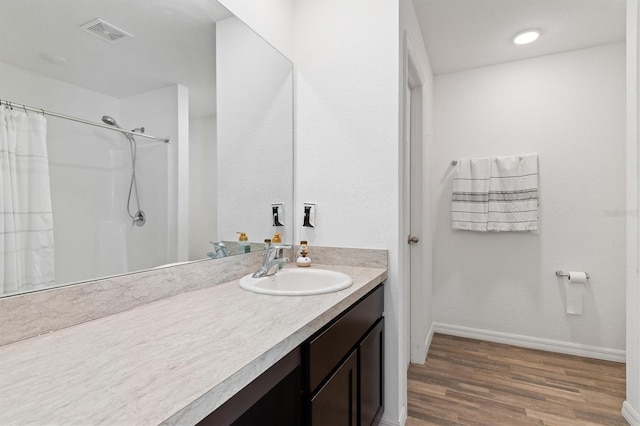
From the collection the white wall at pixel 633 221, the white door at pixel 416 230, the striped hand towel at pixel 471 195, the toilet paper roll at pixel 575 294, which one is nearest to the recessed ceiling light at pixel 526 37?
the white wall at pixel 633 221

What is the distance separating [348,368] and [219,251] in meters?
0.71

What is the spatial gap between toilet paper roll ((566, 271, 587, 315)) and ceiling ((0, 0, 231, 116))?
287 centimetres

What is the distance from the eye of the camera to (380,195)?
1.59 m

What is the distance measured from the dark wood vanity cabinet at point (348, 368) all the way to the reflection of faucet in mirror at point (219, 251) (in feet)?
1.99

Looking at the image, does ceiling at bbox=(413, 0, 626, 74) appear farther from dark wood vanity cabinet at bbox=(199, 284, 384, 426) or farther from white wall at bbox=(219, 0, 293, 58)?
dark wood vanity cabinet at bbox=(199, 284, 384, 426)

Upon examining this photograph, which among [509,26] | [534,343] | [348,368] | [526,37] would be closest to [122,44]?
[348,368]

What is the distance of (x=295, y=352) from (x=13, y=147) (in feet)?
2.78

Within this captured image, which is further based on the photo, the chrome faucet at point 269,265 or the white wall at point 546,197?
the white wall at point 546,197

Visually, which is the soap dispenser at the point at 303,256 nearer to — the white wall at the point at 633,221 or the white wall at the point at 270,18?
the white wall at the point at 270,18

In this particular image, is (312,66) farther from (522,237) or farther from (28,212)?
(522,237)

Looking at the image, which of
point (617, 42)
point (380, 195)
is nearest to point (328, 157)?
point (380, 195)

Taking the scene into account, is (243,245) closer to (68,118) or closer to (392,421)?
(68,118)

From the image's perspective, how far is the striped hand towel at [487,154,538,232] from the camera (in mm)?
2543

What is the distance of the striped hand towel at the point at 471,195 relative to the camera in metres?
2.70
